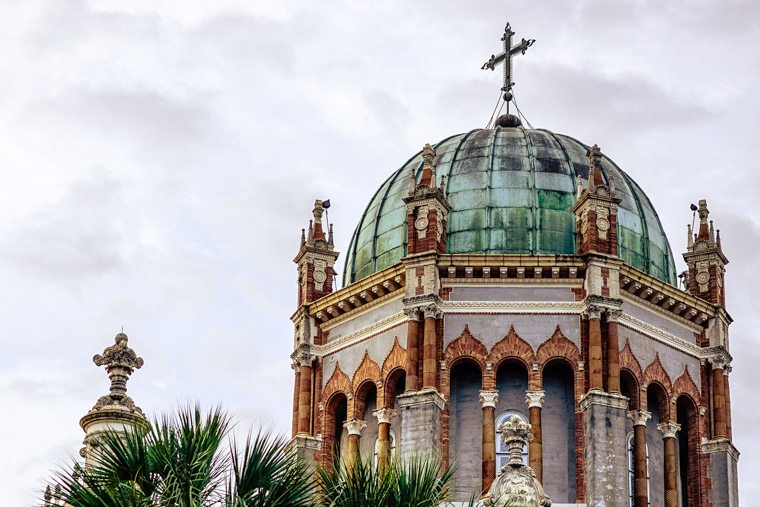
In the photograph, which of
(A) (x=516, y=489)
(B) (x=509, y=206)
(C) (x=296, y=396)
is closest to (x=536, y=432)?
(B) (x=509, y=206)

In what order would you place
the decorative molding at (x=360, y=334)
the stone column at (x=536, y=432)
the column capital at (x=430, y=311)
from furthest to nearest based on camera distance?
1. the decorative molding at (x=360, y=334)
2. the column capital at (x=430, y=311)
3. the stone column at (x=536, y=432)

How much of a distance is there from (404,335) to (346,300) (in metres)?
3.00

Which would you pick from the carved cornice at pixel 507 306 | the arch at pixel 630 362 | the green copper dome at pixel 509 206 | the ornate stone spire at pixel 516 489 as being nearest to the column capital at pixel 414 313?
the carved cornice at pixel 507 306

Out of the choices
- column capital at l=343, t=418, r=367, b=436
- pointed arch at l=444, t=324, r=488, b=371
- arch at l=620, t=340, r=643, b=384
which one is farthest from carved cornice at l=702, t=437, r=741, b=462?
column capital at l=343, t=418, r=367, b=436

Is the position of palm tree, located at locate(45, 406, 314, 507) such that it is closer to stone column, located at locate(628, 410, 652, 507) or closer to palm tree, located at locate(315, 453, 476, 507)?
palm tree, located at locate(315, 453, 476, 507)

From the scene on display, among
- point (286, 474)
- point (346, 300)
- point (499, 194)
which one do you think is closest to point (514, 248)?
point (499, 194)

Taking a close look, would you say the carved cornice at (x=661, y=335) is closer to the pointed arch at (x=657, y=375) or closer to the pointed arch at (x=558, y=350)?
the pointed arch at (x=657, y=375)

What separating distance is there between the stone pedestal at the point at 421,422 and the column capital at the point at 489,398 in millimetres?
1250

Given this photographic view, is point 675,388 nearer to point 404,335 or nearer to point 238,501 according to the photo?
point 404,335

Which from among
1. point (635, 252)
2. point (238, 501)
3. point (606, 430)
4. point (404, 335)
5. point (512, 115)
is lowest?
point (238, 501)

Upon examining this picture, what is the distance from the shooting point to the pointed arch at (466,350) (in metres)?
46.9

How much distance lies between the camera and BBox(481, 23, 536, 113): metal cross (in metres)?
55.8

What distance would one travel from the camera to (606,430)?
4494 cm

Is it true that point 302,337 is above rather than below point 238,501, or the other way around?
above
